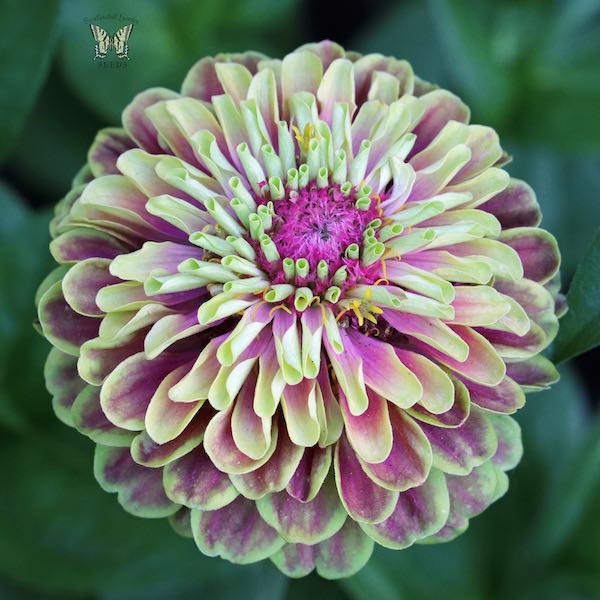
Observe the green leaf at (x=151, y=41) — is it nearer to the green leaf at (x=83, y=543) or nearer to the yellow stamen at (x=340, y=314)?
the green leaf at (x=83, y=543)

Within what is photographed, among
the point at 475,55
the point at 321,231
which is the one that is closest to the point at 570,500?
the point at 321,231

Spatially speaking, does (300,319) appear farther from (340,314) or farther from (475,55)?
→ (475,55)

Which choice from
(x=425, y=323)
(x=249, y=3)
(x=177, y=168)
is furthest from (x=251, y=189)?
(x=249, y=3)

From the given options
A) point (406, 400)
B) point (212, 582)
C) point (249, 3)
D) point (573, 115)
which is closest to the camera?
point (406, 400)

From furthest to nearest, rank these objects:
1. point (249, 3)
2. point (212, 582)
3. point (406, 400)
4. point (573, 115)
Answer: point (249, 3) → point (573, 115) → point (212, 582) → point (406, 400)

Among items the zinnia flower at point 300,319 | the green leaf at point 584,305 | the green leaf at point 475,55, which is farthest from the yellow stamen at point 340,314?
the green leaf at point 475,55

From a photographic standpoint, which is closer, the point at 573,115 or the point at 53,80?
the point at 573,115

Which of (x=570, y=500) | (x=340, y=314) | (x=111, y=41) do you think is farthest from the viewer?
(x=111, y=41)

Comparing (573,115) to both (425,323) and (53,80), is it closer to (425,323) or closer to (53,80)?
(425,323)

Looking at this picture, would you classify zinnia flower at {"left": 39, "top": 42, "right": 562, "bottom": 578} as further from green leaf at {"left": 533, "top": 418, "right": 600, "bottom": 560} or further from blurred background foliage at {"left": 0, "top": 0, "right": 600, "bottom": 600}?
green leaf at {"left": 533, "top": 418, "right": 600, "bottom": 560}
